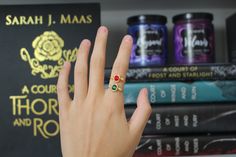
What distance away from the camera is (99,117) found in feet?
1.41

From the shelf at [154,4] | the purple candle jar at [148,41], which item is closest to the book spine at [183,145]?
the purple candle jar at [148,41]

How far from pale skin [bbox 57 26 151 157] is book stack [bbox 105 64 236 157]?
0.13 metres

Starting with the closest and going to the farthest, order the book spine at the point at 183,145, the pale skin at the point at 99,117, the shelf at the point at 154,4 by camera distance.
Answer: the pale skin at the point at 99,117 < the book spine at the point at 183,145 < the shelf at the point at 154,4

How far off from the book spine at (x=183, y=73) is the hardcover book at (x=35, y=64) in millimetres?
97

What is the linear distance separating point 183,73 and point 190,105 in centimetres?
5

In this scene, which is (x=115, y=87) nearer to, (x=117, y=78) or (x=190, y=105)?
(x=117, y=78)

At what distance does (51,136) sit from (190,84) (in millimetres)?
218

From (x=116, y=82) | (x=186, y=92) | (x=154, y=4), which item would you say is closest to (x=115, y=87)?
(x=116, y=82)

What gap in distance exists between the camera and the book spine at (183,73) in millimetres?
574

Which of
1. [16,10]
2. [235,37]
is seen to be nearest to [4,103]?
[16,10]

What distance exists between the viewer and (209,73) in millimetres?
577

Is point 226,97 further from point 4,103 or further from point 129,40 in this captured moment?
point 4,103

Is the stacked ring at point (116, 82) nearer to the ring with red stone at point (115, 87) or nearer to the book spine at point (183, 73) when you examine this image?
the ring with red stone at point (115, 87)

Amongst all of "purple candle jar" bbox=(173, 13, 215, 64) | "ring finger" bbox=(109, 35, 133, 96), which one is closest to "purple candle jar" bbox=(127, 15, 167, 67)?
"purple candle jar" bbox=(173, 13, 215, 64)
